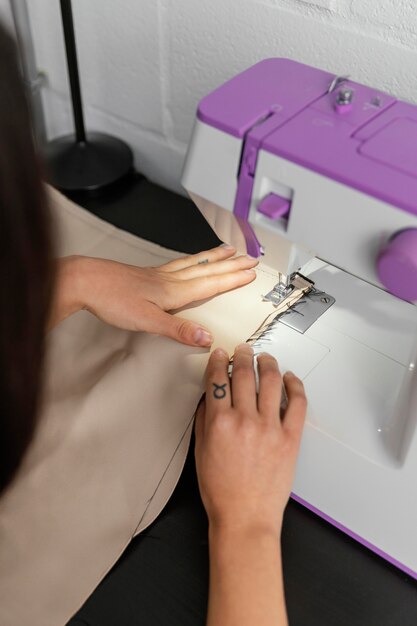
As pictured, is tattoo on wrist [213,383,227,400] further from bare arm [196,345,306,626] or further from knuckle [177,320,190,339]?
knuckle [177,320,190,339]

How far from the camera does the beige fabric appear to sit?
0.75 metres

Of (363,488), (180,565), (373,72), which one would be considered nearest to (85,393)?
(180,565)

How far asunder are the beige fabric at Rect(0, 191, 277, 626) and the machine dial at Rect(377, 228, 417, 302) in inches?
10.9

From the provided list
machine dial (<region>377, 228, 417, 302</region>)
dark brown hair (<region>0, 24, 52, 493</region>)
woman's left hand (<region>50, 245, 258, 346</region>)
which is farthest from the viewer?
woman's left hand (<region>50, 245, 258, 346</region>)

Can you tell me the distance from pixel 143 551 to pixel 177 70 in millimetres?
867

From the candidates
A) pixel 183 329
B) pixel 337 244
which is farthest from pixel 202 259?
pixel 337 244

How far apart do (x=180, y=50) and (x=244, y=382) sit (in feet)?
2.36

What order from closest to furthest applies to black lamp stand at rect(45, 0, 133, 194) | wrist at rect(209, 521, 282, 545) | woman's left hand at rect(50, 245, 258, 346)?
wrist at rect(209, 521, 282, 545), woman's left hand at rect(50, 245, 258, 346), black lamp stand at rect(45, 0, 133, 194)

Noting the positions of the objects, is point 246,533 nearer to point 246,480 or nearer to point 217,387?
point 246,480

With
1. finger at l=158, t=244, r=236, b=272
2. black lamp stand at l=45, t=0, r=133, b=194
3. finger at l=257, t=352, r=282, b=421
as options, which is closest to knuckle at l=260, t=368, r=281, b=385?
finger at l=257, t=352, r=282, b=421

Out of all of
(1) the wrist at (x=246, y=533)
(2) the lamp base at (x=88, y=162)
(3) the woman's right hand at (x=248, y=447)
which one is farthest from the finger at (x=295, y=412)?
(2) the lamp base at (x=88, y=162)

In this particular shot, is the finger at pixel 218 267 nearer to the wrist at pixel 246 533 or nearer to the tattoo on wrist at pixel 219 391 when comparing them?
the tattoo on wrist at pixel 219 391

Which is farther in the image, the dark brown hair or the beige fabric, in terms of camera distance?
the beige fabric

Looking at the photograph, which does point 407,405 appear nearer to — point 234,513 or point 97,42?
point 234,513
